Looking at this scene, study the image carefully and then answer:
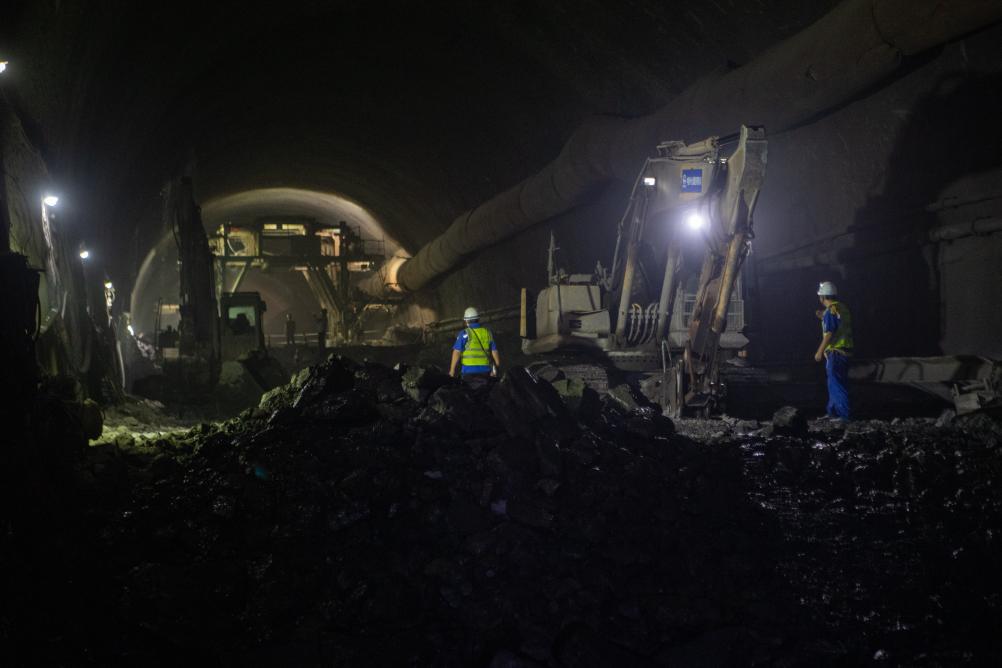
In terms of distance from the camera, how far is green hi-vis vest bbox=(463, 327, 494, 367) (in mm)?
8250

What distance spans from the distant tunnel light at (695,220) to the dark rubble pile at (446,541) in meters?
2.46

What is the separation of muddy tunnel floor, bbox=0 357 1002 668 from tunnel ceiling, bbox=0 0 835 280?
145 inches

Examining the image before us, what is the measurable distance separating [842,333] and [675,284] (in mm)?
1801

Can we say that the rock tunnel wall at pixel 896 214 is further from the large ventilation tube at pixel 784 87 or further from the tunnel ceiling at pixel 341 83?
the tunnel ceiling at pixel 341 83

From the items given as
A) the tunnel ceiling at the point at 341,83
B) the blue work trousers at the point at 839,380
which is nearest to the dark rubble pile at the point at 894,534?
the blue work trousers at the point at 839,380

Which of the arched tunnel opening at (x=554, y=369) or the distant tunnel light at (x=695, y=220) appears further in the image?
the distant tunnel light at (x=695, y=220)

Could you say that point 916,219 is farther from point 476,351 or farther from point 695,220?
point 476,351

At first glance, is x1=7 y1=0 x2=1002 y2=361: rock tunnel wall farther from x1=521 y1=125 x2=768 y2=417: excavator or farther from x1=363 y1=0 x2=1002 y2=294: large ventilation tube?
x1=521 y1=125 x2=768 y2=417: excavator

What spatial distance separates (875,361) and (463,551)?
5.67 m

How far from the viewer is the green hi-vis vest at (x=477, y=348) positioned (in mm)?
8250

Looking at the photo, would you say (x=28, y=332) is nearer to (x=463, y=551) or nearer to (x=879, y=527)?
(x=463, y=551)

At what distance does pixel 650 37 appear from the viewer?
33.3 ft

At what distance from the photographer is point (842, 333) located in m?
8.30

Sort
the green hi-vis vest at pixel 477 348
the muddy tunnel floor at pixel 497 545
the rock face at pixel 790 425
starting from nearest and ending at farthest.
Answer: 1. the muddy tunnel floor at pixel 497 545
2. the rock face at pixel 790 425
3. the green hi-vis vest at pixel 477 348
